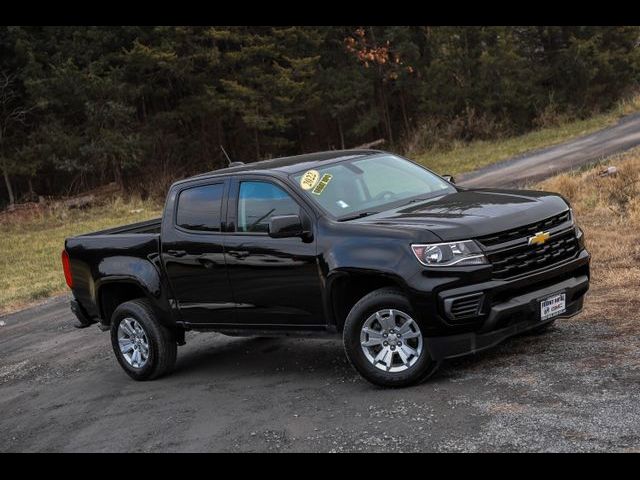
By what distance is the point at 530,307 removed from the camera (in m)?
6.73

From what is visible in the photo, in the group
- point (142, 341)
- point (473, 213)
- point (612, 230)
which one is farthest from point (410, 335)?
point (612, 230)

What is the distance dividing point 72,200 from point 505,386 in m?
25.7

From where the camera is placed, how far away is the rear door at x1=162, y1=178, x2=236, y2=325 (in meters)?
7.87

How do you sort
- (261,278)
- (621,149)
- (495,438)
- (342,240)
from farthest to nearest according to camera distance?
(621,149), (261,278), (342,240), (495,438)

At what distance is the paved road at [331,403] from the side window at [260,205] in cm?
135

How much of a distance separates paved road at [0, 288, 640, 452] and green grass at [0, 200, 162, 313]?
247 inches

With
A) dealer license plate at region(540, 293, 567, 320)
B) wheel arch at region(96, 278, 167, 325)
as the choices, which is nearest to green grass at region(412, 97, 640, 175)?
wheel arch at region(96, 278, 167, 325)

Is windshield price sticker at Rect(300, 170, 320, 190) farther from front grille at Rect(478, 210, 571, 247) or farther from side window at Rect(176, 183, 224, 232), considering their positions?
front grille at Rect(478, 210, 571, 247)

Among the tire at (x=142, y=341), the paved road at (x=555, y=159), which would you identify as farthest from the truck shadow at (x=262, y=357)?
the paved road at (x=555, y=159)

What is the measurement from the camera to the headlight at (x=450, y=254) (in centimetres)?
654

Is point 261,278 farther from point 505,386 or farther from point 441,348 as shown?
point 505,386

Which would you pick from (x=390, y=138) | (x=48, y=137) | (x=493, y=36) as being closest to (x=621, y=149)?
(x=493, y=36)

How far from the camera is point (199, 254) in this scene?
796 cm

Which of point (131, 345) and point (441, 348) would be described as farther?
point (131, 345)
